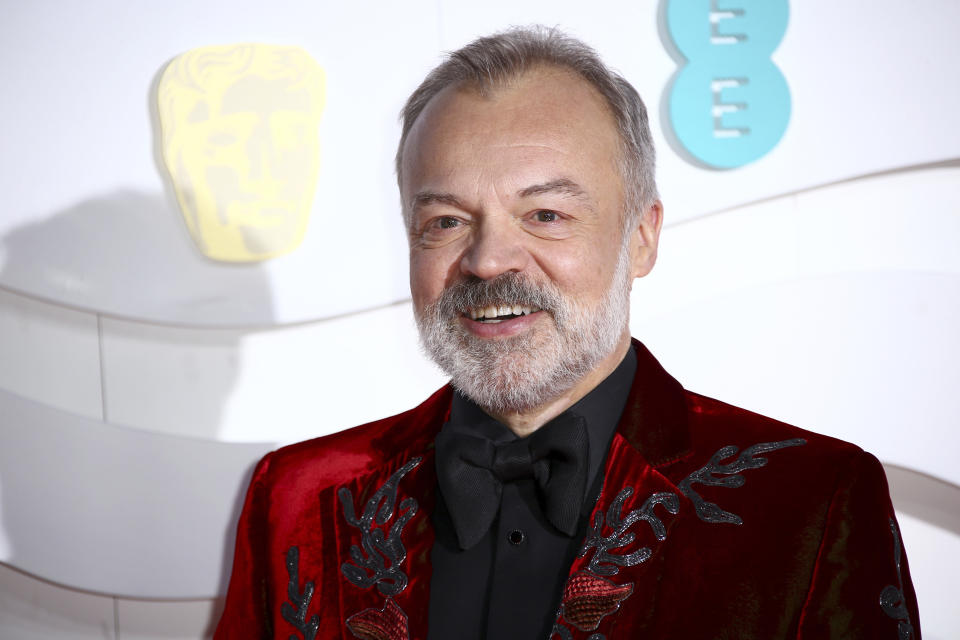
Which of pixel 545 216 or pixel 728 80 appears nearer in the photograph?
pixel 545 216

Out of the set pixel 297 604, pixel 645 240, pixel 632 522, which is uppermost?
pixel 645 240

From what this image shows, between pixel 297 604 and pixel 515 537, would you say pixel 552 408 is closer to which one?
pixel 515 537

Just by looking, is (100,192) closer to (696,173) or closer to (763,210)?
(696,173)

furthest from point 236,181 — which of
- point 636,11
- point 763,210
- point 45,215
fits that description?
point 763,210

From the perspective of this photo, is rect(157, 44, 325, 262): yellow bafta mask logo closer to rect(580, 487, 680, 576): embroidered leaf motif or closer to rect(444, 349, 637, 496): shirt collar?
rect(444, 349, 637, 496): shirt collar

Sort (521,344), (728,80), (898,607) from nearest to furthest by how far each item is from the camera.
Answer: (898,607) < (521,344) < (728,80)

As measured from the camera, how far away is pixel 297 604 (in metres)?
1.40

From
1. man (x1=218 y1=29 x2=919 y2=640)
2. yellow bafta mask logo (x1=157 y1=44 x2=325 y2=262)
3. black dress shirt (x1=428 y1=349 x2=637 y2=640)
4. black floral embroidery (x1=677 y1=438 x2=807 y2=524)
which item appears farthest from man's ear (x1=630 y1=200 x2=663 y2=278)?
yellow bafta mask logo (x1=157 y1=44 x2=325 y2=262)

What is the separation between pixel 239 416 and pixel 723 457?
128 cm

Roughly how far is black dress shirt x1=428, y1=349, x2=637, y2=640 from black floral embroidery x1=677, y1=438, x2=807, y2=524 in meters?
0.15

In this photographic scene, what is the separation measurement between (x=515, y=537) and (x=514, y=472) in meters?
0.10

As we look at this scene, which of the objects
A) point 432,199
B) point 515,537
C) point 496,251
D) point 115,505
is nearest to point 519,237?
point 496,251

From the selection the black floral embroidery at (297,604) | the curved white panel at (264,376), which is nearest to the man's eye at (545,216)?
the black floral embroidery at (297,604)

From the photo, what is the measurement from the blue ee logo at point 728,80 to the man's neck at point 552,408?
2.54ft
